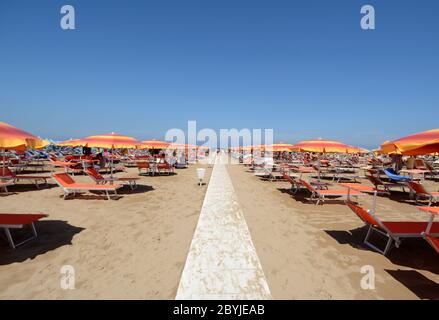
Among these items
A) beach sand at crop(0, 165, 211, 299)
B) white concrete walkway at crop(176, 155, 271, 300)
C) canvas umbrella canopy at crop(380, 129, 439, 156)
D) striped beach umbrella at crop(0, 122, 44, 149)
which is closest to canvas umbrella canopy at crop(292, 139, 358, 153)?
canvas umbrella canopy at crop(380, 129, 439, 156)

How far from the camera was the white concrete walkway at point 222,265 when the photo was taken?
2719mm

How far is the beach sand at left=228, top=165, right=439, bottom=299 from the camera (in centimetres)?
284

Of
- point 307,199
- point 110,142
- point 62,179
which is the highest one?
point 110,142

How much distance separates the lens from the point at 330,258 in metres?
3.69

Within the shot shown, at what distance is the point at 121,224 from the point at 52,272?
1944mm

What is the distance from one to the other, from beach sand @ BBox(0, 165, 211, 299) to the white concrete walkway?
19cm

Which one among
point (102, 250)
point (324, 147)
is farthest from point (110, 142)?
point (324, 147)

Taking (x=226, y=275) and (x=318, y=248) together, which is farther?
(x=318, y=248)

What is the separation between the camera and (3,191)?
808cm

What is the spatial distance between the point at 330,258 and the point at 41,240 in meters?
5.15

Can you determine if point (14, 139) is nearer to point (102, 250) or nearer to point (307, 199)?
point (102, 250)

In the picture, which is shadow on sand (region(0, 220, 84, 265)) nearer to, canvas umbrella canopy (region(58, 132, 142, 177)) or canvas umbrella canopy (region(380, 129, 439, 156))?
canvas umbrella canopy (region(58, 132, 142, 177))
